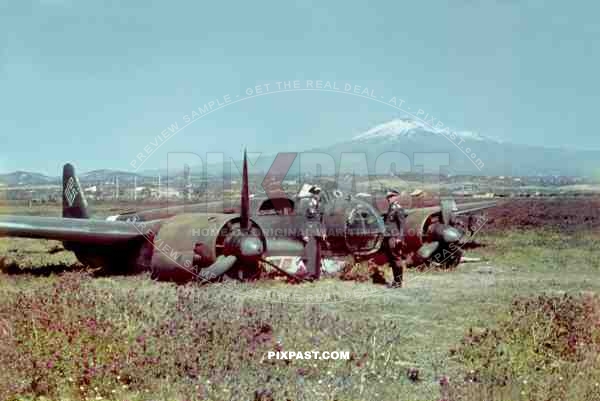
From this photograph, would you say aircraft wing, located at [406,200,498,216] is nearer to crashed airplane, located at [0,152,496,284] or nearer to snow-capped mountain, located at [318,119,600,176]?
crashed airplane, located at [0,152,496,284]

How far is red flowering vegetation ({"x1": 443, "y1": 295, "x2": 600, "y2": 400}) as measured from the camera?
22.9 feet

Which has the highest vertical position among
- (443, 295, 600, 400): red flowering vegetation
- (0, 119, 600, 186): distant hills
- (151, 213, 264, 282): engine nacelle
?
(0, 119, 600, 186): distant hills

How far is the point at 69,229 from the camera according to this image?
47.8 feet

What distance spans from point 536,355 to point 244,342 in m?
3.95

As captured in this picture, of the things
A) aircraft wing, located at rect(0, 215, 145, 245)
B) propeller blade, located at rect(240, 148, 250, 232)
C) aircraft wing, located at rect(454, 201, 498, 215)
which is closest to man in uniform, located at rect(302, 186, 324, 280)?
propeller blade, located at rect(240, 148, 250, 232)

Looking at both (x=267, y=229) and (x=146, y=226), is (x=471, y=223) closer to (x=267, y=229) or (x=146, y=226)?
(x=267, y=229)

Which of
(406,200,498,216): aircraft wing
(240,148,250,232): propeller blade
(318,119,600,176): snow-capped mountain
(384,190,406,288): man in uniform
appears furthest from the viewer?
(406,200,498,216): aircraft wing

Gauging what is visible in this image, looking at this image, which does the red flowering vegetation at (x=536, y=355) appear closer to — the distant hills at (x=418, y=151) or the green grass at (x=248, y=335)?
the green grass at (x=248, y=335)

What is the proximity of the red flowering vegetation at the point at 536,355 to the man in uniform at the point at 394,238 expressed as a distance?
3.72 metres

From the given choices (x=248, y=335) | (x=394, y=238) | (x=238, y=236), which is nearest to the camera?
(x=248, y=335)

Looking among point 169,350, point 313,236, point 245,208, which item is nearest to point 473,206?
point 313,236

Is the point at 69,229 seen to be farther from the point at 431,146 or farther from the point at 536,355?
the point at 536,355

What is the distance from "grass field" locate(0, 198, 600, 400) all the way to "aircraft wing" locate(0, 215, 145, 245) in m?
1.59

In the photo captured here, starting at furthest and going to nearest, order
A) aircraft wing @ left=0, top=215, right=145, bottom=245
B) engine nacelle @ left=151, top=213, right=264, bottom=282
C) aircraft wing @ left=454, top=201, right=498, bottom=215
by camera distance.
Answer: aircraft wing @ left=454, top=201, right=498, bottom=215 < aircraft wing @ left=0, top=215, right=145, bottom=245 < engine nacelle @ left=151, top=213, right=264, bottom=282
